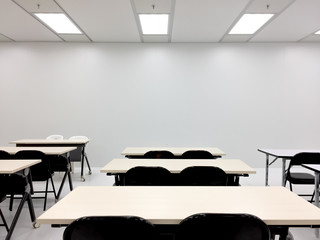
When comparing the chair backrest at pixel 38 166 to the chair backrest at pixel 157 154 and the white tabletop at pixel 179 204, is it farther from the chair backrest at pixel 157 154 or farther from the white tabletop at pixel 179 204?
the white tabletop at pixel 179 204

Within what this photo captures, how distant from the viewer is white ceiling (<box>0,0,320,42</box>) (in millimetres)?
3555

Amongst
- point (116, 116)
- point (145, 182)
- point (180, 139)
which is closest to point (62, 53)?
point (116, 116)

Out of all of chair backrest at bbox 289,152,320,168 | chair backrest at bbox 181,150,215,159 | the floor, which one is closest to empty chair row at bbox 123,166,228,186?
chair backrest at bbox 181,150,215,159

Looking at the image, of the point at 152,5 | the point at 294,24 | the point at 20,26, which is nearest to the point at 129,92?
the point at 152,5

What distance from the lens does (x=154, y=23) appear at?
14.3ft

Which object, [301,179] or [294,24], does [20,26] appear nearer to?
[294,24]

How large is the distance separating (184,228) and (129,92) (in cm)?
462

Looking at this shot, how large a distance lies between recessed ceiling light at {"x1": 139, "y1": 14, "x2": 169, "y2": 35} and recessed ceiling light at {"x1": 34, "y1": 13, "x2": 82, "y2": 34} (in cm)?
137

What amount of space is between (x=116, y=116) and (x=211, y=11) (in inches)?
120

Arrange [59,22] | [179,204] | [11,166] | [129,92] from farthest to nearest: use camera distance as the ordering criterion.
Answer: [129,92]
[59,22]
[11,166]
[179,204]

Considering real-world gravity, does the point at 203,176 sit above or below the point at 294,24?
below

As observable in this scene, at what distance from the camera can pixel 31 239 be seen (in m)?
2.34

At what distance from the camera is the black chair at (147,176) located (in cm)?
195

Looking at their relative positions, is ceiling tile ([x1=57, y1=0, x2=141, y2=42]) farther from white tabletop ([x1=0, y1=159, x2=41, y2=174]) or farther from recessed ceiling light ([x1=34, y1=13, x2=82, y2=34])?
white tabletop ([x1=0, y1=159, x2=41, y2=174])
